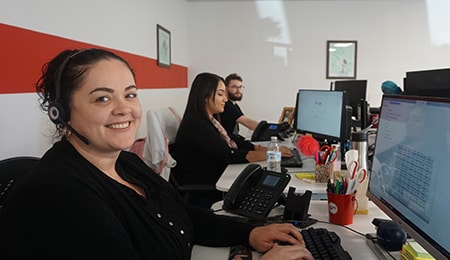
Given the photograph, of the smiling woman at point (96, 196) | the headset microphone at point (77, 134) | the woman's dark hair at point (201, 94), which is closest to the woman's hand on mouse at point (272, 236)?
the smiling woman at point (96, 196)

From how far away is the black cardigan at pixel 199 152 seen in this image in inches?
95.5

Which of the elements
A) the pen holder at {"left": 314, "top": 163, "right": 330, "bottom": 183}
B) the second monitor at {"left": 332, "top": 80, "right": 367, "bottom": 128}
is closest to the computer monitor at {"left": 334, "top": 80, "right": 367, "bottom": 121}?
the second monitor at {"left": 332, "top": 80, "right": 367, "bottom": 128}

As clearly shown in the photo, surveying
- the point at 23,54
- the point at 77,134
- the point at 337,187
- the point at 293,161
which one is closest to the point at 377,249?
the point at 337,187

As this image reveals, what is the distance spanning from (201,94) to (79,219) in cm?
189

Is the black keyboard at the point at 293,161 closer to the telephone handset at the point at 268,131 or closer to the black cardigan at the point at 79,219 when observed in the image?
the telephone handset at the point at 268,131

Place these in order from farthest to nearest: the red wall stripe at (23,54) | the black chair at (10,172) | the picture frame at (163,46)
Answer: the picture frame at (163,46)
the red wall stripe at (23,54)
the black chair at (10,172)

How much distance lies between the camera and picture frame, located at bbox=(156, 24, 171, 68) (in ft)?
13.0

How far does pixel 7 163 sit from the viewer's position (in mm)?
977

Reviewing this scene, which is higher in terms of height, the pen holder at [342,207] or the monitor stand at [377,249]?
the pen holder at [342,207]

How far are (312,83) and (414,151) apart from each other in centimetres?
459

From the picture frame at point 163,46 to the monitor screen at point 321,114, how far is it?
1.74 meters

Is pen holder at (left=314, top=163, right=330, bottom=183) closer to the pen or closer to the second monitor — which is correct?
the pen

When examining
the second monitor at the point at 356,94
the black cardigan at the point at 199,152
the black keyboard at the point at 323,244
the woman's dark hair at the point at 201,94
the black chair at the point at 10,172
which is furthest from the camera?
the second monitor at the point at 356,94

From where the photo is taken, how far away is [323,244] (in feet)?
3.63
